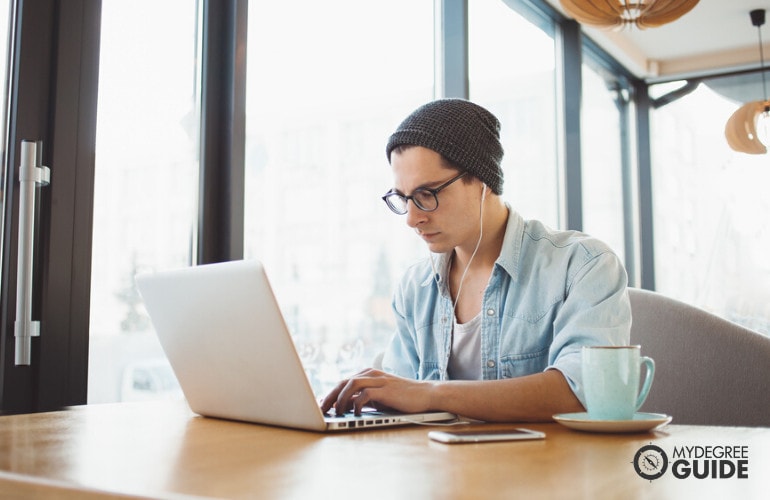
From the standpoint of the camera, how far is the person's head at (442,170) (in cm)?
150

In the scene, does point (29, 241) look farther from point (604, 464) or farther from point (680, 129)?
point (680, 129)

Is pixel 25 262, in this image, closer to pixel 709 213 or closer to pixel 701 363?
pixel 701 363

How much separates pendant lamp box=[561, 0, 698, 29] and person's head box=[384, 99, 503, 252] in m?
1.56

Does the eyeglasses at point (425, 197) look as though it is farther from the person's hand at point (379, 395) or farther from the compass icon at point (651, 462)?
the compass icon at point (651, 462)

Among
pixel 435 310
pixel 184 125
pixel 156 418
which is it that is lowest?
pixel 156 418

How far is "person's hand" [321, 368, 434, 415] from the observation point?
1110mm

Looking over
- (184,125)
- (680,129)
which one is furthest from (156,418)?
(680,129)

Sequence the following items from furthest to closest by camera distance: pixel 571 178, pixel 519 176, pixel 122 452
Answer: pixel 571 178, pixel 519 176, pixel 122 452

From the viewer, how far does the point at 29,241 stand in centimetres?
154

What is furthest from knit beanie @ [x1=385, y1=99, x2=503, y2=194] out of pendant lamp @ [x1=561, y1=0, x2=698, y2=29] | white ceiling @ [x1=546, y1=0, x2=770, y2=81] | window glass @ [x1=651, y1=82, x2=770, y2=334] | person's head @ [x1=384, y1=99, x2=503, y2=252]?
window glass @ [x1=651, y1=82, x2=770, y2=334]

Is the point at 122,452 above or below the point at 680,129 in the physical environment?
below

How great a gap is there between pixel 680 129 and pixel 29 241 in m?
4.75

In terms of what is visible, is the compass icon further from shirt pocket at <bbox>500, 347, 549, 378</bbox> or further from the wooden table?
shirt pocket at <bbox>500, 347, 549, 378</bbox>

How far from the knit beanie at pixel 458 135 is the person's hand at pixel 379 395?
0.54 metres
